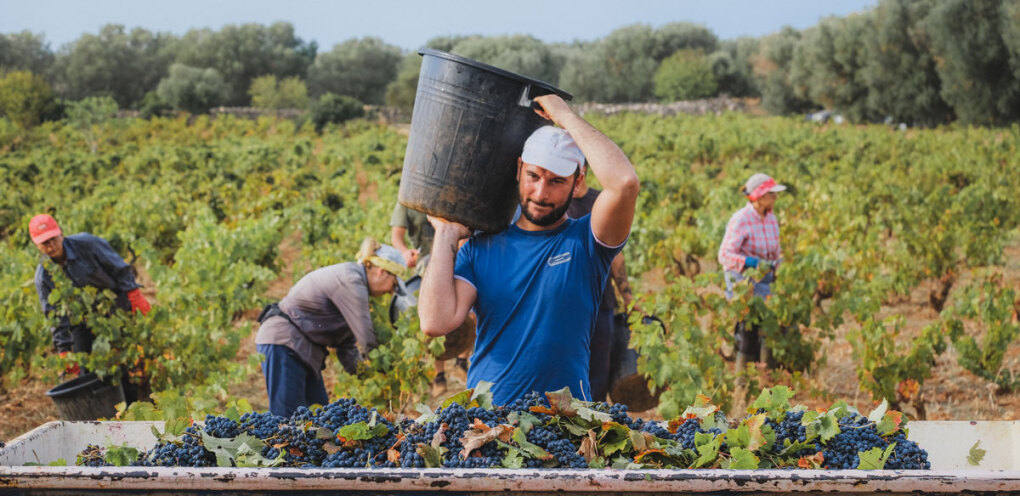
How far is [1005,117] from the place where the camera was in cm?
3253

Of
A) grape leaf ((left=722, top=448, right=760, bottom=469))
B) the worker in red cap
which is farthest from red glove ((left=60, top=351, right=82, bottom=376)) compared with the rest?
grape leaf ((left=722, top=448, right=760, bottom=469))

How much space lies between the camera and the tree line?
3291 cm

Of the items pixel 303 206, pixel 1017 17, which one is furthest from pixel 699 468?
pixel 1017 17

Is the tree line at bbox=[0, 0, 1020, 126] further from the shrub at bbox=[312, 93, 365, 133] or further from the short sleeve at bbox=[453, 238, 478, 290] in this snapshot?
the short sleeve at bbox=[453, 238, 478, 290]

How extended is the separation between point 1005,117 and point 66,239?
114 ft

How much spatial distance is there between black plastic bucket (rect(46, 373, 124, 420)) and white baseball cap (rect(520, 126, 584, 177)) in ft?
12.2

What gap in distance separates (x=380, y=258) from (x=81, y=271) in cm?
243

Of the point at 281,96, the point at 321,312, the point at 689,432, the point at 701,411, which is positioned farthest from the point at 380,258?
the point at 281,96

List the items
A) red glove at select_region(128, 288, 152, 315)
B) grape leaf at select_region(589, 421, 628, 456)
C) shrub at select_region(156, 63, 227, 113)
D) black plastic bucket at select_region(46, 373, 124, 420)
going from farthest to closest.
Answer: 1. shrub at select_region(156, 63, 227, 113)
2. red glove at select_region(128, 288, 152, 315)
3. black plastic bucket at select_region(46, 373, 124, 420)
4. grape leaf at select_region(589, 421, 628, 456)

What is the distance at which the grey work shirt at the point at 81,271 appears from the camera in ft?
18.4

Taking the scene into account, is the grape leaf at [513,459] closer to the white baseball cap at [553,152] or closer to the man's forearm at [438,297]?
the man's forearm at [438,297]

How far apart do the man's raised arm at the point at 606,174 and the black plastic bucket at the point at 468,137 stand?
0.11m

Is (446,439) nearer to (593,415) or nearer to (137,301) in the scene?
(593,415)

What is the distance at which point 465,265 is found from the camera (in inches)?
107
